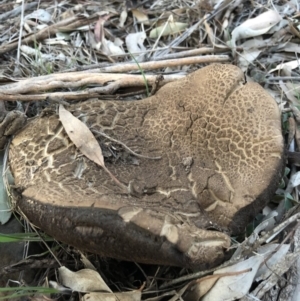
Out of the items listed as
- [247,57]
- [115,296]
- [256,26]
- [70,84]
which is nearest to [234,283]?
[115,296]

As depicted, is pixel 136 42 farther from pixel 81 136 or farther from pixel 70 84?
pixel 81 136

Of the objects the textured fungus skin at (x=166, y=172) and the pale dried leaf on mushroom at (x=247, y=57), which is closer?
the textured fungus skin at (x=166, y=172)

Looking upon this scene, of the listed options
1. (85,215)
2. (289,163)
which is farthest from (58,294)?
(289,163)

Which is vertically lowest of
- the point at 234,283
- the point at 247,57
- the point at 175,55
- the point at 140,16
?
the point at 234,283

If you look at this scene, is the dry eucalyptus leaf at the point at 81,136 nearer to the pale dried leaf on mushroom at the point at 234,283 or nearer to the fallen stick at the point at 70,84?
the fallen stick at the point at 70,84

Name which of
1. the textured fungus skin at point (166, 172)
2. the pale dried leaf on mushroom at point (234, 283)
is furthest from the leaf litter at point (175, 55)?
the textured fungus skin at point (166, 172)

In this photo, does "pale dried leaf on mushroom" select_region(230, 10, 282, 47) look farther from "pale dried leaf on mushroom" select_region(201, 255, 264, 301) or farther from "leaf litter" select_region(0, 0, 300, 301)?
"pale dried leaf on mushroom" select_region(201, 255, 264, 301)

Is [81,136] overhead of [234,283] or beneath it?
overhead

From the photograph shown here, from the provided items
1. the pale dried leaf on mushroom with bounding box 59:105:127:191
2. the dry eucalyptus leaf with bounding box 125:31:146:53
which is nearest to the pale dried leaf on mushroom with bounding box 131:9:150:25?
the dry eucalyptus leaf with bounding box 125:31:146:53
